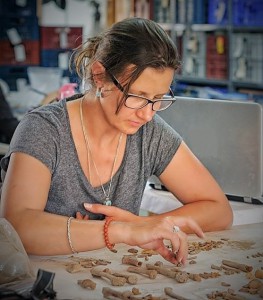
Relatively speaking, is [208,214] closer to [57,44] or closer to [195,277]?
[195,277]

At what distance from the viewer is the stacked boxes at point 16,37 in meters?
6.16

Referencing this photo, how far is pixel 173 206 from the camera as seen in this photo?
8.12ft

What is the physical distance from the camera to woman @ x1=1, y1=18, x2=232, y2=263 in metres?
1.84

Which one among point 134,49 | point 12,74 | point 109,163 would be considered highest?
point 134,49

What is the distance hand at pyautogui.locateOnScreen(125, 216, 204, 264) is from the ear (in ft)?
1.49

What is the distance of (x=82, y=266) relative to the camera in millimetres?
1736

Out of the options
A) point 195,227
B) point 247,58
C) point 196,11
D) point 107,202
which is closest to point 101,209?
point 107,202

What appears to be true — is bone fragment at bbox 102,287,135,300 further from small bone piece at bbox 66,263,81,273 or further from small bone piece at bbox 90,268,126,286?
small bone piece at bbox 66,263,81,273

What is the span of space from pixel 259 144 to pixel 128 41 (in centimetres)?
62

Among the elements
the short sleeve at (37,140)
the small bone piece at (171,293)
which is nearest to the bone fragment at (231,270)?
the small bone piece at (171,293)

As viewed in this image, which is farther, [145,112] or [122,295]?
[145,112]

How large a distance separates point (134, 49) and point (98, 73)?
0.14 meters

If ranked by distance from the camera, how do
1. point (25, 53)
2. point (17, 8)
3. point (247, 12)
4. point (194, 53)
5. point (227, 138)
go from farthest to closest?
point (194, 53) < point (25, 53) < point (17, 8) < point (247, 12) < point (227, 138)

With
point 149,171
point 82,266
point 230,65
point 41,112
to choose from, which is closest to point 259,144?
point 149,171
